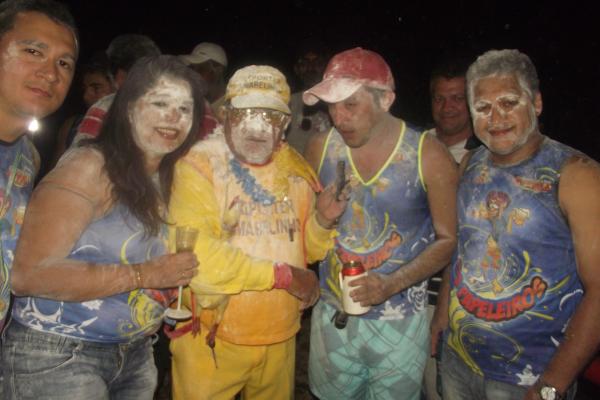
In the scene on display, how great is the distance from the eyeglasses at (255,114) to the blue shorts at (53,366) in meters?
1.40

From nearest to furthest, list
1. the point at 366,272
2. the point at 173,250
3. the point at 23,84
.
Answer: the point at 23,84 → the point at 173,250 → the point at 366,272

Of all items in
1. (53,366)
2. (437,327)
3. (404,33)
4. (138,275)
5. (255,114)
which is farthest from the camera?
(404,33)

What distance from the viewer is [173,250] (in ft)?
8.87

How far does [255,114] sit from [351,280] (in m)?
1.10

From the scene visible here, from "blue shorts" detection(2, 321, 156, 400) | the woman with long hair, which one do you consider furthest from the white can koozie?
"blue shorts" detection(2, 321, 156, 400)

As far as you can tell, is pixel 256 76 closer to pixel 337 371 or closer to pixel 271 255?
pixel 271 255

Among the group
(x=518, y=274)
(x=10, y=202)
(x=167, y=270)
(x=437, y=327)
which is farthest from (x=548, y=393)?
(x=10, y=202)

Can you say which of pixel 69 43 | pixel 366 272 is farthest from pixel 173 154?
pixel 366 272

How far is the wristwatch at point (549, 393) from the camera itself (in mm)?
2521

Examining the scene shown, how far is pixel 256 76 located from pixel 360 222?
111 cm

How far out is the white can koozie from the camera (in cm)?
284

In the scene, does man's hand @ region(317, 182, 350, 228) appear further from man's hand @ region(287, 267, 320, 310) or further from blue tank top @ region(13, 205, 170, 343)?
blue tank top @ region(13, 205, 170, 343)

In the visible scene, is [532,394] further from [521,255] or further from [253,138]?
[253,138]

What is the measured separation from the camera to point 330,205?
2920mm
